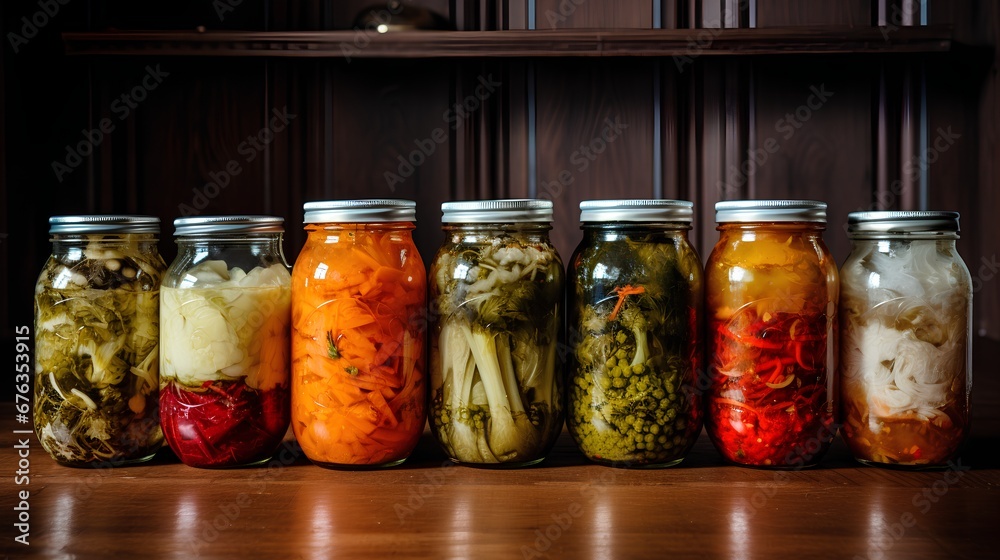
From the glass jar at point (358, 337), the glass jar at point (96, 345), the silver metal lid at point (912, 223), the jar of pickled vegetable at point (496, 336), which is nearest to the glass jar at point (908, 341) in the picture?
the silver metal lid at point (912, 223)

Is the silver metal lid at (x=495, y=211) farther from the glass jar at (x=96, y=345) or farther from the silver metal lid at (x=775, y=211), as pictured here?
the glass jar at (x=96, y=345)

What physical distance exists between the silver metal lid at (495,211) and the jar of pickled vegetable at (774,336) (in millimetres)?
207

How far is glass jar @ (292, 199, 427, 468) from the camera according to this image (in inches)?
32.1

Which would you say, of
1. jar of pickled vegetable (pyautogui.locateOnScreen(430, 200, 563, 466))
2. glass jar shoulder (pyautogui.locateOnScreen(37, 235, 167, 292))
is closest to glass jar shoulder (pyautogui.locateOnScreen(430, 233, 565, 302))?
jar of pickled vegetable (pyautogui.locateOnScreen(430, 200, 563, 466))

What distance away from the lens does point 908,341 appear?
0.81 m

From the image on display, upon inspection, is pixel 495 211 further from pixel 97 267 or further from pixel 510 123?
pixel 510 123

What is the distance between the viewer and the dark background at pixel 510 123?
1557 millimetres

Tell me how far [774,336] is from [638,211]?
19 centimetres

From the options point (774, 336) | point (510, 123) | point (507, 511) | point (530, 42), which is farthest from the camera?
point (510, 123)

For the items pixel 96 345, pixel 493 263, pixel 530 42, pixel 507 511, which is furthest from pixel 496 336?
pixel 530 42

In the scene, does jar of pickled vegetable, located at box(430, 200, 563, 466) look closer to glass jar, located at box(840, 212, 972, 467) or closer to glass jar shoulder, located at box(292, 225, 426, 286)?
glass jar shoulder, located at box(292, 225, 426, 286)

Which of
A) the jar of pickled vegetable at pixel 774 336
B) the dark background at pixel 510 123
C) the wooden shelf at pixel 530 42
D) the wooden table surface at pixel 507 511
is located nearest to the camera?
the wooden table surface at pixel 507 511

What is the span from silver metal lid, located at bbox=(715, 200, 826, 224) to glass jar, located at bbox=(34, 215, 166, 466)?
65cm

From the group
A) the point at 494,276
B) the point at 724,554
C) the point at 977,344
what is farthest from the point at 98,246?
the point at 977,344
